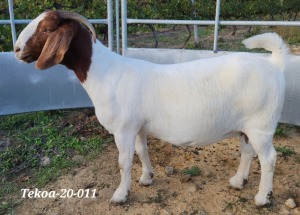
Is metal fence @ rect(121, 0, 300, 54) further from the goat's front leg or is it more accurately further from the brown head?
the goat's front leg

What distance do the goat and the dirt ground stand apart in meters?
0.47

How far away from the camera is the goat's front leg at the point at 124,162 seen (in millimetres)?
2748

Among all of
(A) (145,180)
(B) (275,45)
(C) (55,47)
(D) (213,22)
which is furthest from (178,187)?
(D) (213,22)

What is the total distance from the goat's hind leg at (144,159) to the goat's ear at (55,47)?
3.51 feet

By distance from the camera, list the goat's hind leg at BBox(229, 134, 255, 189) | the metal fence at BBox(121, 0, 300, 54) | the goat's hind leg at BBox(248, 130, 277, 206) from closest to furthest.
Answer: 1. the goat's hind leg at BBox(248, 130, 277, 206)
2. the goat's hind leg at BBox(229, 134, 255, 189)
3. the metal fence at BBox(121, 0, 300, 54)

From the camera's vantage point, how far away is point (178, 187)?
3.21 metres

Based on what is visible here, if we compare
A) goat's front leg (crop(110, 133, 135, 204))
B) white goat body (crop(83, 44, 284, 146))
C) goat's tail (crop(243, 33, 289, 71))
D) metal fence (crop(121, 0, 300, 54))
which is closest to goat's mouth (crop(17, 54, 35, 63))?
white goat body (crop(83, 44, 284, 146))

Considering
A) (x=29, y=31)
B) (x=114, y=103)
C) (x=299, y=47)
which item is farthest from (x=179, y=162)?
(x=299, y=47)

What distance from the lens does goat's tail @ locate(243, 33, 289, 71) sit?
270 centimetres

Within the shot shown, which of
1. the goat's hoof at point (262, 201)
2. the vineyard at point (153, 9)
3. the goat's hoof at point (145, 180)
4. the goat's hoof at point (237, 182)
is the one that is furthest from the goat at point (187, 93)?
the vineyard at point (153, 9)

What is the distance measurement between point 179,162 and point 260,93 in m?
1.39

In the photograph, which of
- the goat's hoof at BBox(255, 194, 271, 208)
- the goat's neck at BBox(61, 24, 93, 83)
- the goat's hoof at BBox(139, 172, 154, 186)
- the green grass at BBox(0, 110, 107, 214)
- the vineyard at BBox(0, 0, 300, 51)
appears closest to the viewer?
the goat's neck at BBox(61, 24, 93, 83)

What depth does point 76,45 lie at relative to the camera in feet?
8.38

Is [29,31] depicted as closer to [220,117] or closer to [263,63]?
[220,117]
